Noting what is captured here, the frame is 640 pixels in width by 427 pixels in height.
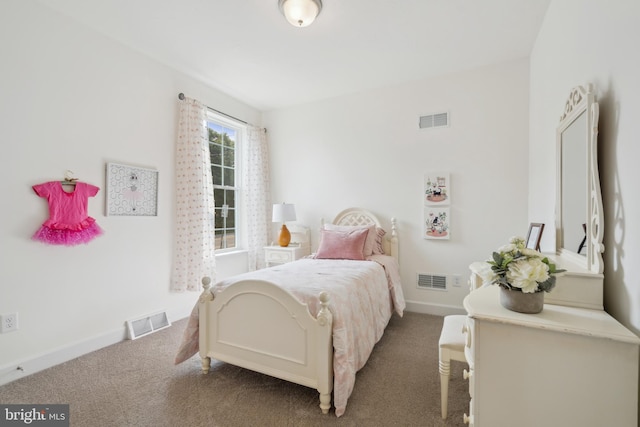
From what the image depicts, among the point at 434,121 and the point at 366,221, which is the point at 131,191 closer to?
the point at 366,221

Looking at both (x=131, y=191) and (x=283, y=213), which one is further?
(x=283, y=213)

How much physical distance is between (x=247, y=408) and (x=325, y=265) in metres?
1.32

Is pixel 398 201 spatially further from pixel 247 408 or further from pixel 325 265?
pixel 247 408

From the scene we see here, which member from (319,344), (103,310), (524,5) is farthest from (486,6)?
(103,310)

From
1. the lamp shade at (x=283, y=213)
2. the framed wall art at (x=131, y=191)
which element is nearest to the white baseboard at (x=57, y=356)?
the framed wall art at (x=131, y=191)

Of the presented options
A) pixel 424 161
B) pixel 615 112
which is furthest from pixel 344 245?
pixel 615 112

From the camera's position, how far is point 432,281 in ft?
10.9

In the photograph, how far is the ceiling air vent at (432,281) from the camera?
328 centimetres

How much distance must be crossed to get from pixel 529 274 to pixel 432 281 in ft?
7.66

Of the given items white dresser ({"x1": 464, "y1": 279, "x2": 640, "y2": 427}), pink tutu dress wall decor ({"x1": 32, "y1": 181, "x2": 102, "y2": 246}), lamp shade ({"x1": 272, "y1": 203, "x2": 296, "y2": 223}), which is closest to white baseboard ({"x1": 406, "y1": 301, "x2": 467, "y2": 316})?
lamp shade ({"x1": 272, "y1": 203, "x2": 296, "y2": 223})

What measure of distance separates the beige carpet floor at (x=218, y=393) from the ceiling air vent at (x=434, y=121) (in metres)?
2.39

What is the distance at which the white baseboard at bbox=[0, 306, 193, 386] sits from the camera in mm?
1970

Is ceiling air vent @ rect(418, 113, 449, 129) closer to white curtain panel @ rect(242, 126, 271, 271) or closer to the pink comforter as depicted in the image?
the pink comforter

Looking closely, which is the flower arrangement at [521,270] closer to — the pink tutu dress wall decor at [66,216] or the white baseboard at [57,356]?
the pink tutu dress wall decor at [66,216]
